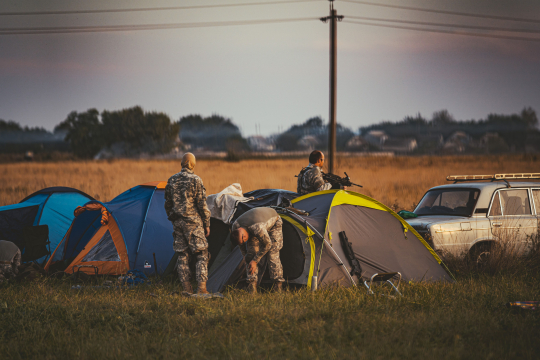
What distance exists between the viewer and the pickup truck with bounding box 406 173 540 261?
7.64 metres

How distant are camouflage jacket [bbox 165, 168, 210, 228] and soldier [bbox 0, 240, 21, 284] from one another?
116 inches

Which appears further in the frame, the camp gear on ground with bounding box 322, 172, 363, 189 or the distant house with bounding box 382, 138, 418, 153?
the distant house with bounding box 382, 138, 418, 153

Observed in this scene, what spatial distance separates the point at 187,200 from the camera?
687cm

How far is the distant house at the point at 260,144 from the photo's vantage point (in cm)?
4546

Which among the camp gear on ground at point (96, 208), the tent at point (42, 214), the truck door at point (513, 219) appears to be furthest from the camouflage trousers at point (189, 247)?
the truck door at point (513, 219)

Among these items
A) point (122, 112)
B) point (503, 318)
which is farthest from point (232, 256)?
point (122, 112)

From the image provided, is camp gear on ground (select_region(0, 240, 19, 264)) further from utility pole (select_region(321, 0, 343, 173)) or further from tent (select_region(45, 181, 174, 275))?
utility pole (select_region(321, 0, 343, 173))

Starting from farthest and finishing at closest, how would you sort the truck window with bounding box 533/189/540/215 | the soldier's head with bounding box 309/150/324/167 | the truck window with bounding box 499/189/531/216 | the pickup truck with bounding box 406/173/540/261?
the truck window with bounding box 533/189/540/215 → the truck window with bounding box 499/189/531/216 → the soldier's head with bounding box 309/150/324/167 → the pickup truck with bounding box 406/173/540/261

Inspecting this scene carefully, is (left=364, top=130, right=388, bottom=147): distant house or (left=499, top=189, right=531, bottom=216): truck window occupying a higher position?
(left=364, top=130, right=388, bottom=147): distant house

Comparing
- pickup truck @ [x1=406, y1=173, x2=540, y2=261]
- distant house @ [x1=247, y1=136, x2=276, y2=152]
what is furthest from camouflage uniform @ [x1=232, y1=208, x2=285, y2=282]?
distant house @ [x1=247, y1=136, x2=276, y2=152]

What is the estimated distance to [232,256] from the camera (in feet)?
23.6

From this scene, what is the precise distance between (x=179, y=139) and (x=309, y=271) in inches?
2088

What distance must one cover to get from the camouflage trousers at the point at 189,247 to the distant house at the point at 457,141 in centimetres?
3619

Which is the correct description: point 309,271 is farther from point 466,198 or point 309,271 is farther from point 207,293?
point 466,198
